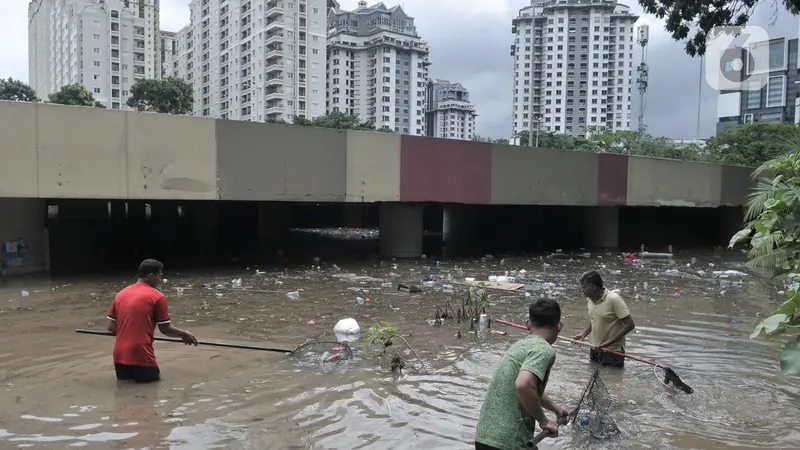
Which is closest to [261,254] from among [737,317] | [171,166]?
[171,166]

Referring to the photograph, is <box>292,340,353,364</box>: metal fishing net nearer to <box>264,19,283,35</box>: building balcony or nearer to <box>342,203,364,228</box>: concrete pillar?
<box>342,203,364,228</box>: concrete pillar

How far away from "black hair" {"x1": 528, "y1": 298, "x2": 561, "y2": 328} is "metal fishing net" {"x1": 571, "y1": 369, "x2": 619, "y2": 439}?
5.67ft

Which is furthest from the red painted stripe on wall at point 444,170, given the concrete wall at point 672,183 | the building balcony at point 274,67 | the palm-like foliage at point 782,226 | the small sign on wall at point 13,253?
the building balcony at point 274,67

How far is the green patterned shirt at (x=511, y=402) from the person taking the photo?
273 centimetres

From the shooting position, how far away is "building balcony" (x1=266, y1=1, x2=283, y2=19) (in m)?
79.6

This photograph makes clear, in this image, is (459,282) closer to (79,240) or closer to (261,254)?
(261,254)

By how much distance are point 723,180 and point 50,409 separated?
72.2 feet

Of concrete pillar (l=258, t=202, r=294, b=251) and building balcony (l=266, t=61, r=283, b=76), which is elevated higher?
building balcony (l=266, t=61, r=283, b=76)

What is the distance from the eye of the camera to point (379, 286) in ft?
38.3

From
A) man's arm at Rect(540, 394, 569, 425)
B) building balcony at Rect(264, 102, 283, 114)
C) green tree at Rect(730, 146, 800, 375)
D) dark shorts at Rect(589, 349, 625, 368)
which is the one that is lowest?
dark shorts at Rect(589, 349, 625, 368)

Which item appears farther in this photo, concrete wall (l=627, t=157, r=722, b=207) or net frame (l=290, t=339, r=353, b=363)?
concrete wall (l=627, t=157, r=722, b=207)

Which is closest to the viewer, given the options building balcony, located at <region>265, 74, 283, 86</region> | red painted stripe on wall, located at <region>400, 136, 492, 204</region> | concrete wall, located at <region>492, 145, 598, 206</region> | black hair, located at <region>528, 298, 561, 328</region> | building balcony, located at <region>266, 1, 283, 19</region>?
black hair, located at <region>528, 298, 561, 328</region>

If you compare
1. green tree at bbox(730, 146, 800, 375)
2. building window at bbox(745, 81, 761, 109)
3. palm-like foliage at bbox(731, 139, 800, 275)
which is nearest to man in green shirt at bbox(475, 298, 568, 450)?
Result: green tree at bbox(730, 146, 800, 375)

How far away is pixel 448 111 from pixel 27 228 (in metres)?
125
